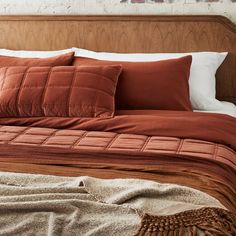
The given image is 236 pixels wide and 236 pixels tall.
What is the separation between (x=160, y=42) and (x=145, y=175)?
1437 mm

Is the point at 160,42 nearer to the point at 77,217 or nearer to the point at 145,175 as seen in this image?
the point at 145,175

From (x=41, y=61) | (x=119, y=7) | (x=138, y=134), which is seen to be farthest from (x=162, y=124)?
(x=119, y=7)

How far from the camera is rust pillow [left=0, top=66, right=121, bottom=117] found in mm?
2598

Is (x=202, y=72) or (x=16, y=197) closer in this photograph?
(x=16, y=197)

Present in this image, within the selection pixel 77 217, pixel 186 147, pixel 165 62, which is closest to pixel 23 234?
pixel 77 217

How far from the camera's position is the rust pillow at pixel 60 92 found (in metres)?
2.60

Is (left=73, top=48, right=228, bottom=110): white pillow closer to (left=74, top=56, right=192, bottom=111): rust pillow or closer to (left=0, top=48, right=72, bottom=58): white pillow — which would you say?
(left=74, top=56, right=192, bottom=111): rust pillow

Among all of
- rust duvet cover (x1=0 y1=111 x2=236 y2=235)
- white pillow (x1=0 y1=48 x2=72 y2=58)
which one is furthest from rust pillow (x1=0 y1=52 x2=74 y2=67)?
rust duvet cover (x1=0 y1=111 x2=236 y2=235)

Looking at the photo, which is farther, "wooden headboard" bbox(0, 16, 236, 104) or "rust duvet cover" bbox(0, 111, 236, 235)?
"wooden headboard" bbox(0, 16, 236, 104)

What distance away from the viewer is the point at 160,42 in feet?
10.2

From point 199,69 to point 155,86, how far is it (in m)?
0.35

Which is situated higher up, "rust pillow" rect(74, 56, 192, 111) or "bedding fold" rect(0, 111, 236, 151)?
"rust pillow" rect(74, 56, 192, 111)

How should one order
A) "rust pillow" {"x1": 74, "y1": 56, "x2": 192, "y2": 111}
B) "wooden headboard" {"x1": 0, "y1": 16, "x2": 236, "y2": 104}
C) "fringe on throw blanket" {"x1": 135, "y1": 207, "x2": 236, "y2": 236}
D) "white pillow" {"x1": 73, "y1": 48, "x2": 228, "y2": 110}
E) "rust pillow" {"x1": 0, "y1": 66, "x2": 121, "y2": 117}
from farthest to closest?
"wooden headboard" {"x1": 0, "y1": 16, "x2": 236, "y2": 104} < "white pillow" {"x1": 73, "y1": 48, "x2": 228, "y2": 110} < "rust pillow" {"x1": 74, "y1": 56, "x2": 192, "y2": 111} < "rust pillow" {"x1": 0, "y1": 66, "x2": 121, "y2": 117} < "fringe on throw blanket" {"x1": 135, "y1": 207, "x2": 236, "y2": 236}

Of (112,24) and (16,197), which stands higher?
(112,24)
